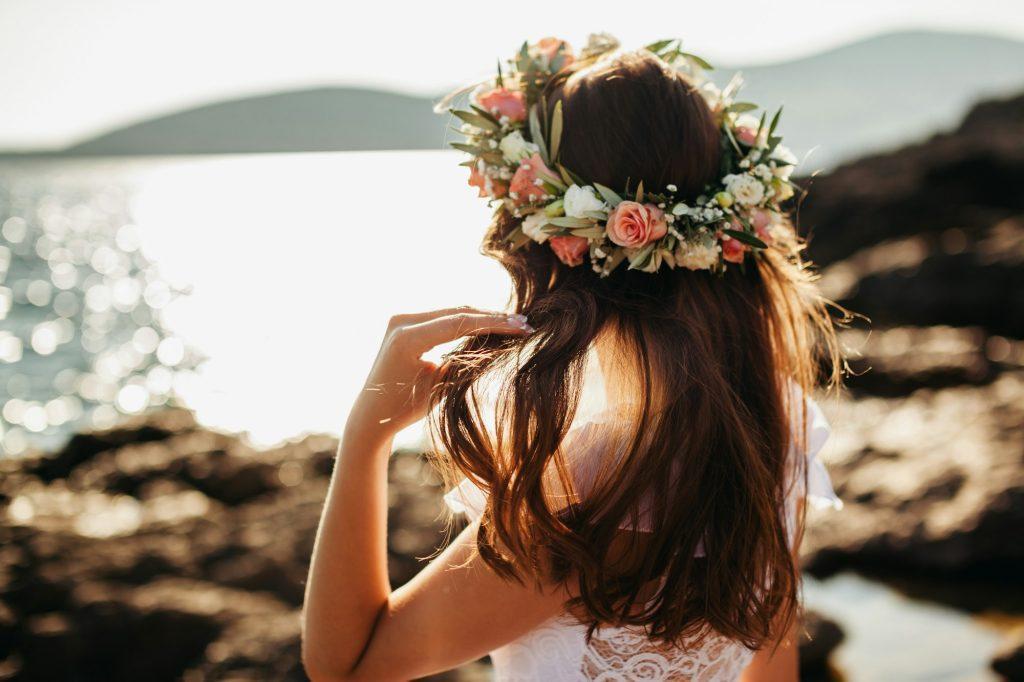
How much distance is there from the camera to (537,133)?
198 cm

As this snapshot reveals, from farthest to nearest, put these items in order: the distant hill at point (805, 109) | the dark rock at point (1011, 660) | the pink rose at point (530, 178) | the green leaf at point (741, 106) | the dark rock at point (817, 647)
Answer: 1. the dark rock at point (817, 647)
2. the dark rock at point (1011, 660)
3. the distant hill at point (805, 109)
4. the green leaf at point (741, 106)
5. the pink rose at point (530, 178)

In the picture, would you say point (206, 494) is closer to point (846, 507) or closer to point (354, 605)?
point (846, 507)

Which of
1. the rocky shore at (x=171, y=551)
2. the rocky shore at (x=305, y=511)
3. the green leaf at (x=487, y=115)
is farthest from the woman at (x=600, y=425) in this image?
the rocky shore at (x=305, y=511)

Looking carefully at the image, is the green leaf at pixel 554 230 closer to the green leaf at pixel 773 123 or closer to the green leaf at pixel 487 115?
the green leaf at pixel 487 115

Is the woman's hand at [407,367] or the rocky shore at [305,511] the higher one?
the woman's hand at [407,367]

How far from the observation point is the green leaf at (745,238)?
190 centimetres

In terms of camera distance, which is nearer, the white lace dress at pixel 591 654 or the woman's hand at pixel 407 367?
the woman's hand at pixel 407 367

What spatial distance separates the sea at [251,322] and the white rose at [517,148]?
213mm

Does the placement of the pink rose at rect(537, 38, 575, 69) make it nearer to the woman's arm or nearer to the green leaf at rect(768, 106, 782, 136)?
the green leaf at rect(768, 106, 782, 136)

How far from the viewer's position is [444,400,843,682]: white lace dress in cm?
189

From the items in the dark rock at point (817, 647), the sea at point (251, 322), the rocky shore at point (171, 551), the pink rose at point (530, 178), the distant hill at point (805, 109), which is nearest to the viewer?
the pink rose at point (530, 178)

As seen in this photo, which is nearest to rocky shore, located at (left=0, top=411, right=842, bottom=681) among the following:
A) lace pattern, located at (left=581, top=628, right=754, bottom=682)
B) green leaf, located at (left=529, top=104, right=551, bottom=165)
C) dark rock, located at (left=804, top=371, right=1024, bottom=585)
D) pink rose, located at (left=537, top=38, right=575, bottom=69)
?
lace pattern, located at (left=581, top=628, right=754, bottom=682)

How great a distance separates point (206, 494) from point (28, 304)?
25313 mm

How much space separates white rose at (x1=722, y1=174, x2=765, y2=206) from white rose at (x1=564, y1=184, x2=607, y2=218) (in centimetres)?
31
